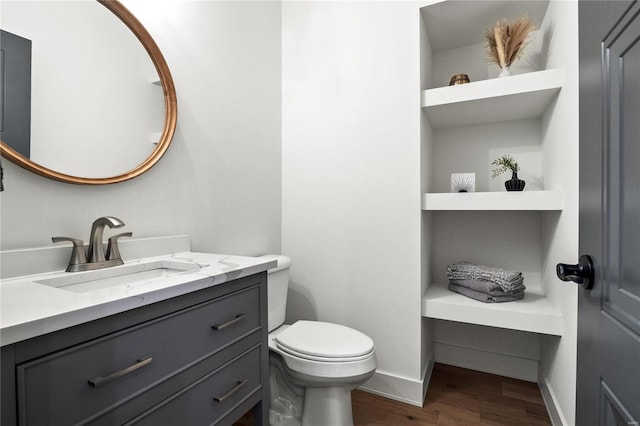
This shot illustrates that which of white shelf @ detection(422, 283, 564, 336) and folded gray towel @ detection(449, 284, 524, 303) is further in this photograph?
folded gray towel @ detection(449, 284, 524, 303)

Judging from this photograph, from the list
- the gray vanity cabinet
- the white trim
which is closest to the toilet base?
the gray vanity cabinet

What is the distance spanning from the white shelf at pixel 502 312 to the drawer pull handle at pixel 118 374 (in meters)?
1.43

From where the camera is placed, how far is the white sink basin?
3.32ft

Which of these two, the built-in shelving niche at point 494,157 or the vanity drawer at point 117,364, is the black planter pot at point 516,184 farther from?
the vanity drawer at point 117,364

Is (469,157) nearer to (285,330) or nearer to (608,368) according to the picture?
(285,330)

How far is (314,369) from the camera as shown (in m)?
1.37

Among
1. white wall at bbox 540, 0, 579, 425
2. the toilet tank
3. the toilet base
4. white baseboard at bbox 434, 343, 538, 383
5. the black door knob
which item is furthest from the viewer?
white baseboard at bbox 434, 343, 538, 383

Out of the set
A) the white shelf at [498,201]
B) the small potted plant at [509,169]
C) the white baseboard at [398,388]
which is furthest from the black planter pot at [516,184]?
the white baseboard at [398,388]

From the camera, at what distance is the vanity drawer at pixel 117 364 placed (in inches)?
24.0

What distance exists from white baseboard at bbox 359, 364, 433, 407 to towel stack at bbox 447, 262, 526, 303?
0.57 m

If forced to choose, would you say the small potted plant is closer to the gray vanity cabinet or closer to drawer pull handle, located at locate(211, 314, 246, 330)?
the gray vanity cabinet

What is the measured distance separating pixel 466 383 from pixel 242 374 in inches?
59.5

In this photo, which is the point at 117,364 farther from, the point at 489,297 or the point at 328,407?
the point at 489,297

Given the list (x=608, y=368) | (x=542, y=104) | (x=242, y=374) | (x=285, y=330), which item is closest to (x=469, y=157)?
(x=542, y=104)
